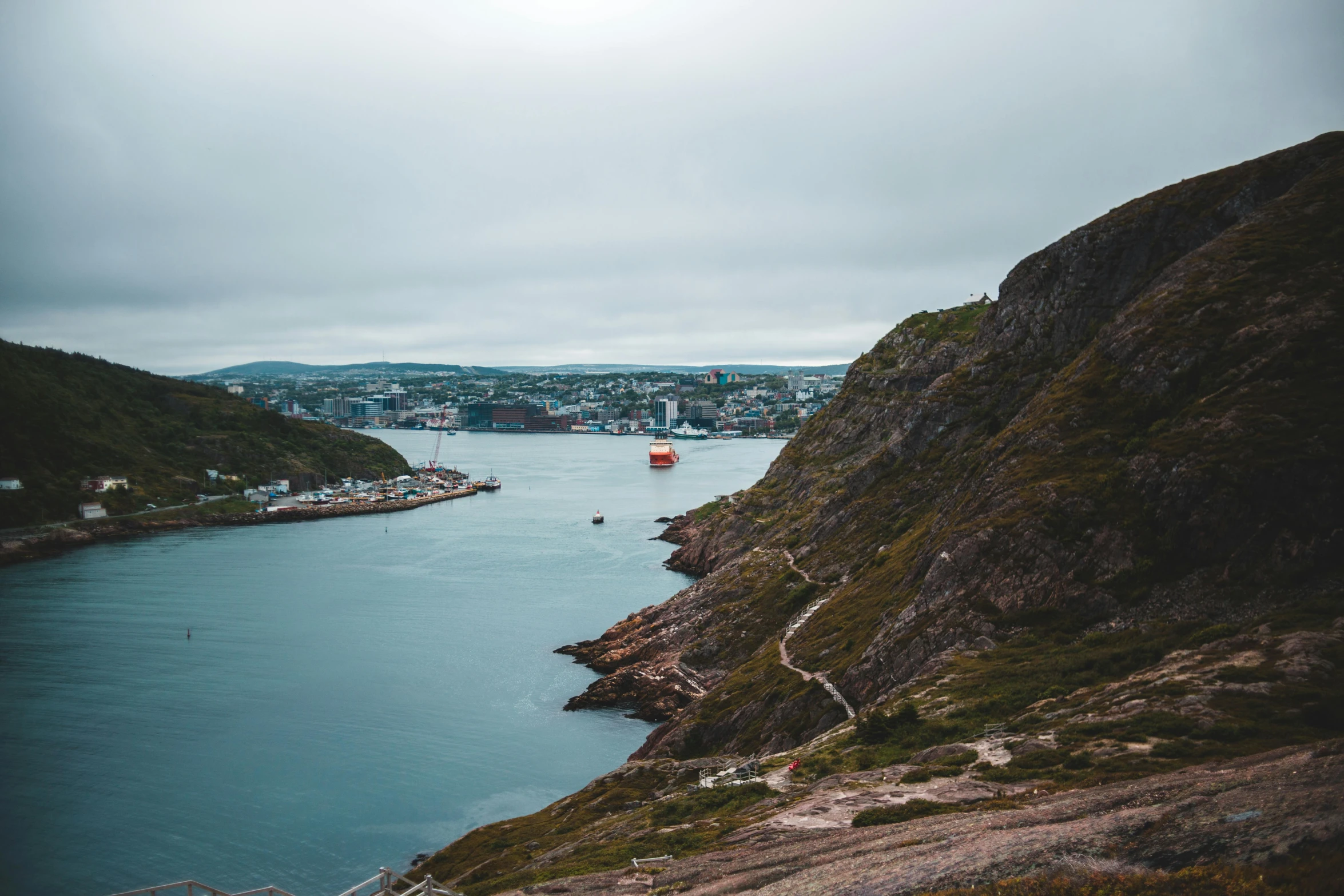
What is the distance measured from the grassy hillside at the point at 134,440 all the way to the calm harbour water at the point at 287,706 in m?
20.4

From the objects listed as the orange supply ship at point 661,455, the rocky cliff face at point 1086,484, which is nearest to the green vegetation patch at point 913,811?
the rocky cliff face at point 1086,484

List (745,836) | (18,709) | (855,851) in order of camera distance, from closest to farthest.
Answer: (855,851) < (745,836) < (18,709)

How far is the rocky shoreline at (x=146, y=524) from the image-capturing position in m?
95.1

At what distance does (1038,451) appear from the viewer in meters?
33.1

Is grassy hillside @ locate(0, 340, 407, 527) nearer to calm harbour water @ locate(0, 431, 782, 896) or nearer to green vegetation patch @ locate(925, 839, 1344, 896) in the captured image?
calm harbour water @ locate(0, 431, 782, 896)

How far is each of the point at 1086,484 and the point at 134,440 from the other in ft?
460

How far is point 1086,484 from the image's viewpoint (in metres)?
29.4

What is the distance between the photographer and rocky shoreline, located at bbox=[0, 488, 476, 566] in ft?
312

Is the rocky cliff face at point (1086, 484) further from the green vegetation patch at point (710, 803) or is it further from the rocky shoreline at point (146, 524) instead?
the rocky shoreline at point (146, 524)

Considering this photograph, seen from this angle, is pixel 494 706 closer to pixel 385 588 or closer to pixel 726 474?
pixel 385 588

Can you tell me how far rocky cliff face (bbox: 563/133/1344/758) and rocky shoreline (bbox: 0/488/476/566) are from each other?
74092 mm

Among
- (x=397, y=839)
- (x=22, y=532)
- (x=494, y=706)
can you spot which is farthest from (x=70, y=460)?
(x=397, y=839)

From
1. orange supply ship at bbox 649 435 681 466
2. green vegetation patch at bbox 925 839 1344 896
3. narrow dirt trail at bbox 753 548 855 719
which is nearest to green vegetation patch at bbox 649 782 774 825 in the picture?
narrow dirt trail at bbox 753 548 855 719

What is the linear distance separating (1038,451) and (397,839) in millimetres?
29453
